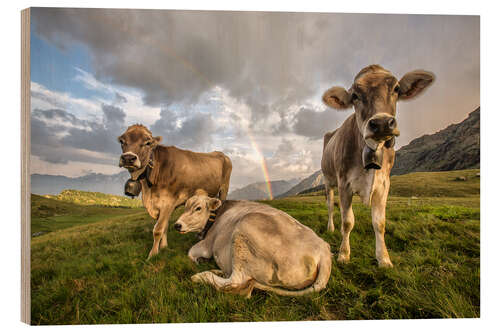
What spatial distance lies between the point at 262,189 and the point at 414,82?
302 centimetres

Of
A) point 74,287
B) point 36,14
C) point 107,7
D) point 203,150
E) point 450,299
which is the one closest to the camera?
point 450,299

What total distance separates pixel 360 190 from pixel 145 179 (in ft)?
11.7

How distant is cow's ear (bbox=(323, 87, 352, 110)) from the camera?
2.99 meters

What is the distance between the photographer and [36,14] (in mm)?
3018

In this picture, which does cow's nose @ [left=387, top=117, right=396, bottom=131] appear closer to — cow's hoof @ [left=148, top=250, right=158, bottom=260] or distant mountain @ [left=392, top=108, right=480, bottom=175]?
distant mountain @ [left=392, top=108, right=480, bottom=175]

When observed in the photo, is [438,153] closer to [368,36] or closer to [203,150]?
[368,36]

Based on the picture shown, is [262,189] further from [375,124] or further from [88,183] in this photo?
[88,183]

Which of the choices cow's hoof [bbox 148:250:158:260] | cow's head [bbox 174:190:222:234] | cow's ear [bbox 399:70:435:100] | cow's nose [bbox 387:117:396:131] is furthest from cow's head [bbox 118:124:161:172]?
cow's ear [bbox 399:70:435:100]

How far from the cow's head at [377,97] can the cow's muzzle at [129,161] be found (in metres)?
2.98

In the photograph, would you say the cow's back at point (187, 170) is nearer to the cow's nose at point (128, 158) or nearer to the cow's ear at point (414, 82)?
the cow's nose at point (128, 158)

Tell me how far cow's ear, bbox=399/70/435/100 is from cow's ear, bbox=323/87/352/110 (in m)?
0.65

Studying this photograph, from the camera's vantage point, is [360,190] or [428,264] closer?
[428,264]

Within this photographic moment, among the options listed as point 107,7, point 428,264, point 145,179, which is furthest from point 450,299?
point 107,7

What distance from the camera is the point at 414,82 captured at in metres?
2.86
